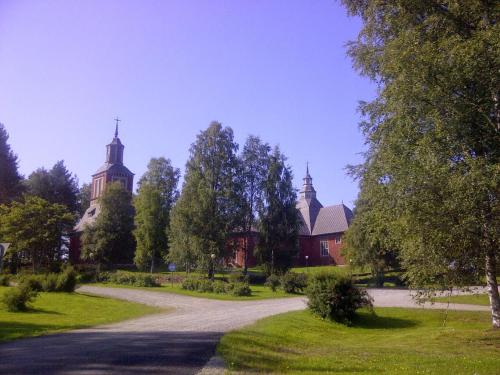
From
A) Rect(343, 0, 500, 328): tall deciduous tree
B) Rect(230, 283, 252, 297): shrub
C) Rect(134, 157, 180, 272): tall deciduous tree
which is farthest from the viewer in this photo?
Rect(134, 157, 180, 272): tall deciduous tree

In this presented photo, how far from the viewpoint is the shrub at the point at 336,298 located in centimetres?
1920

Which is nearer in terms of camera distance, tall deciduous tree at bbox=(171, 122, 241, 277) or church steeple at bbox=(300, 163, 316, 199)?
tall deciduous tree at bbox=(171, 122, 241, 277)

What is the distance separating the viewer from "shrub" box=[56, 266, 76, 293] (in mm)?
28812

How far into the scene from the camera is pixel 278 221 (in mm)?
42875

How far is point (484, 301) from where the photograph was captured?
25.5 m

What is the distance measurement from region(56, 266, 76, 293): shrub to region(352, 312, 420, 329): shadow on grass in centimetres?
1930

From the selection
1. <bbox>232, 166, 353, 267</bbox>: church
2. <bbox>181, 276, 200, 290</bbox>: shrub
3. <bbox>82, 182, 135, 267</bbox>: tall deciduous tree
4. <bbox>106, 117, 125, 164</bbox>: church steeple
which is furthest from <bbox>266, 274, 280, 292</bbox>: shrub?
<bbox>106, 117, 125, 164</bbox>: church steeple

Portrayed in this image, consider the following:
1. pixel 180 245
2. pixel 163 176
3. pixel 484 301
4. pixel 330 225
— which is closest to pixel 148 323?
pixel 484 301

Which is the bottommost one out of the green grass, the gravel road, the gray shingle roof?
the gravel road

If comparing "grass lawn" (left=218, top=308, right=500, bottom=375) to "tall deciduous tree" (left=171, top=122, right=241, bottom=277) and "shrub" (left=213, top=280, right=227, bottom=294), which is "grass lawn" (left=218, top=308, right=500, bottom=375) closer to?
"shrub" (left=213, top=280, right=227, bottom=294)

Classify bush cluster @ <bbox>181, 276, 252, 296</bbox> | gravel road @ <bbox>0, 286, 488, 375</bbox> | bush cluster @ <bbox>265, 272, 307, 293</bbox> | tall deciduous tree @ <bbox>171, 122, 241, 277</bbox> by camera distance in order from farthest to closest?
tall deciduous tree @ <bbox>171, 122, 241, 277</bbox>, bush cluster @ <bbox>265, 272, 307, 293</bbox>, bush cluster @ <bbox>181, 276, 252, 296</bbox>, gravel road @ <bbox>0, 286, 488, 375</bbox>

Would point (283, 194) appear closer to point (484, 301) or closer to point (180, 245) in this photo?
point (180, 245)

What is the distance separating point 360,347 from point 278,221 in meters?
30.5

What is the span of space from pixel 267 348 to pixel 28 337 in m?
7.15
